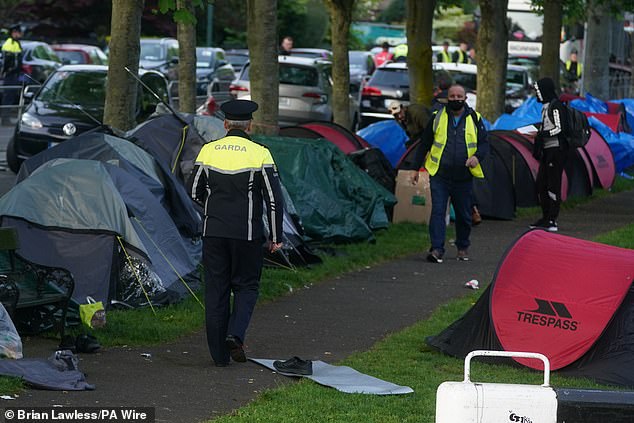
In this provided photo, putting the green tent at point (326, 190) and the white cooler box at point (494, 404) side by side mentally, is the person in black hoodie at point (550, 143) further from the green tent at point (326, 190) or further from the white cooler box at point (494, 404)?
the white cooler box at point (494, 404)

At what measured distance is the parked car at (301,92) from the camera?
93.9 feet

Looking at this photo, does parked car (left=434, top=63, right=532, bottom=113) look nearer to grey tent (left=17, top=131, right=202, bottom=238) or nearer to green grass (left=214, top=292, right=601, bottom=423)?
grey tent (left=17, top=131, right=202, bottom=238)

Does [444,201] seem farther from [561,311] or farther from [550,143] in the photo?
[561,311]

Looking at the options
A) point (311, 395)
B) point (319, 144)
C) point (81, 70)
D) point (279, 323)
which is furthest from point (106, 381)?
point (81, 70)

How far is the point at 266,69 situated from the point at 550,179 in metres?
3.63

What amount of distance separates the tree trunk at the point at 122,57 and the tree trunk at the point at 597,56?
22315 millimetres

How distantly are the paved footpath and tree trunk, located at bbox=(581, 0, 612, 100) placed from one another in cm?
1925

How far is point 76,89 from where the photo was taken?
827 inches

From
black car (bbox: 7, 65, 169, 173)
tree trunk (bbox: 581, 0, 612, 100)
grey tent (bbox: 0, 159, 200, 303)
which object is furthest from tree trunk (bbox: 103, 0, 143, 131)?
tree trunk (bbox: 581, 0, 612, 100)

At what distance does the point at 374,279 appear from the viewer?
13430 mm

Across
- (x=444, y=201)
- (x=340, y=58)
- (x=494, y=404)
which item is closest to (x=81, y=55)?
(x=340, y=58)

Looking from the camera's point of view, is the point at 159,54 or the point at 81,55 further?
the point at 81,55

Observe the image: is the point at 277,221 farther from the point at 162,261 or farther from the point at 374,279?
the point at 374,279

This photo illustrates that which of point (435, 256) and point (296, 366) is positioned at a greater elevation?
point (296, 366)
